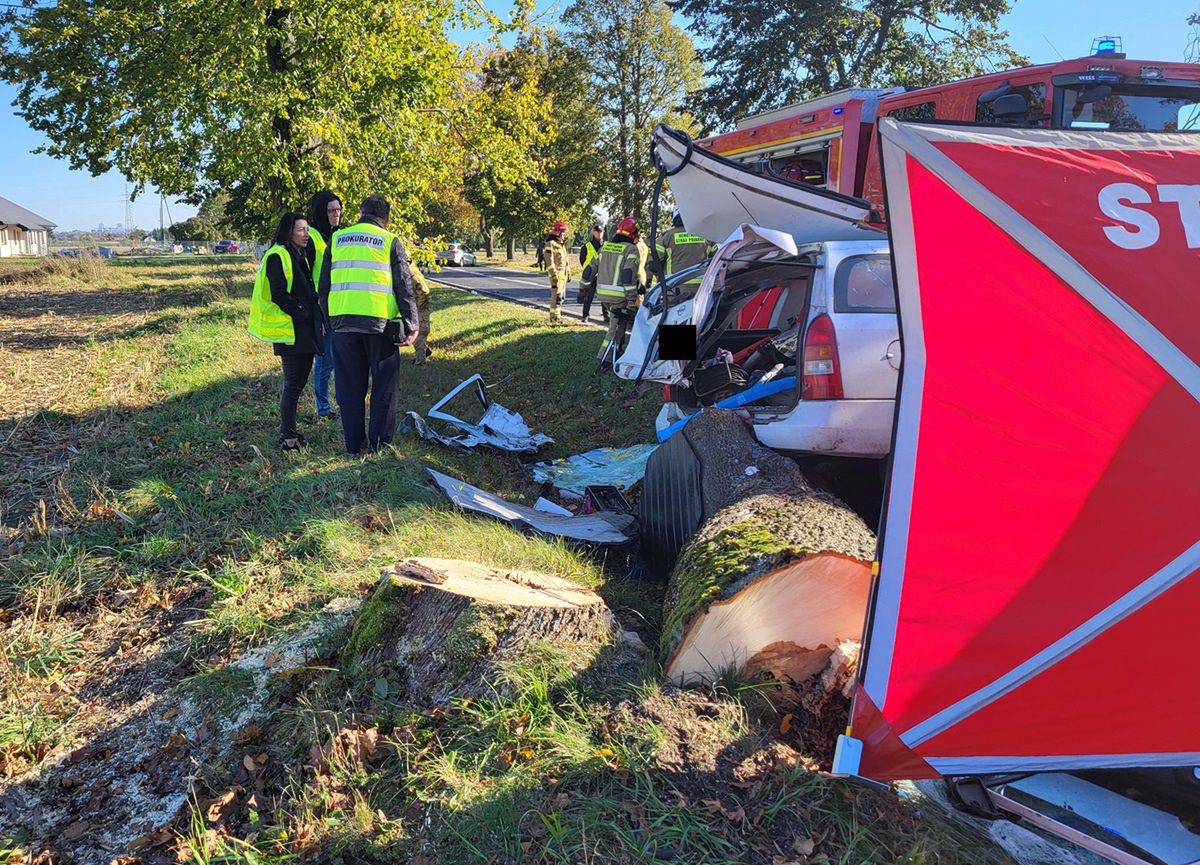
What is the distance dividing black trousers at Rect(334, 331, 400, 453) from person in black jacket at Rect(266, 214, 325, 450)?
1.50ft

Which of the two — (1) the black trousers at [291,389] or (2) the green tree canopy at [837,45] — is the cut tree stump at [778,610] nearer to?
(1) the black trousers at [291,389]

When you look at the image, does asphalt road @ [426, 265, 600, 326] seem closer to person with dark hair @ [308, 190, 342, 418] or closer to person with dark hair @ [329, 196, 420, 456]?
person with dark hair @ [308, 190, 342, 418]

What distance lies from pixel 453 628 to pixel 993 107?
6.52 meters

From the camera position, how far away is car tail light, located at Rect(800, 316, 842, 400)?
12.5ft

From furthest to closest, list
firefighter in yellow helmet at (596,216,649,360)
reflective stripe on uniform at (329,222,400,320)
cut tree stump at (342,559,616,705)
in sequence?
firefighter in yellow helmet at (596,216,649,360) → reflective stripe on uniform at (329,222,400,320) → cut tree stump at (342,559,616,705)

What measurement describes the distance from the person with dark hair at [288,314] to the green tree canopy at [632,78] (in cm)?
2113

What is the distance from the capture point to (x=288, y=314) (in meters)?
5.47

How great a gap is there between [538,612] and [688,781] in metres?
0.82

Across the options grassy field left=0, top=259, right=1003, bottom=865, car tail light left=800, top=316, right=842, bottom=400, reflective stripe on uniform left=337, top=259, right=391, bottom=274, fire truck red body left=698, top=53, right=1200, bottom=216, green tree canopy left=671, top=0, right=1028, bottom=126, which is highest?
green tree canopy left=671, top=0, right=1028, bottom=126

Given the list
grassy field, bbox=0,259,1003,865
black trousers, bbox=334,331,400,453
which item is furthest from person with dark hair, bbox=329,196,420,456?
grassy field, bbox=0,259,1003,865

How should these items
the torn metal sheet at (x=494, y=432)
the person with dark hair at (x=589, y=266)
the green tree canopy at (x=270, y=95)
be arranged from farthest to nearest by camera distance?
the person with dark hair at (x=589, y=266), the green tree canopy at (x=270, y=95), the torn metal sheet at (x=494, y=432)

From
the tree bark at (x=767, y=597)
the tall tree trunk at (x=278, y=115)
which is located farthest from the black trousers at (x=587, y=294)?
the tree bark at (x=767, y=597)

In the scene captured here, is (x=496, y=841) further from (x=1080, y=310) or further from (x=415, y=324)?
(x=415, y=324)

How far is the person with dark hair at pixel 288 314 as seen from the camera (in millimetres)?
5457
